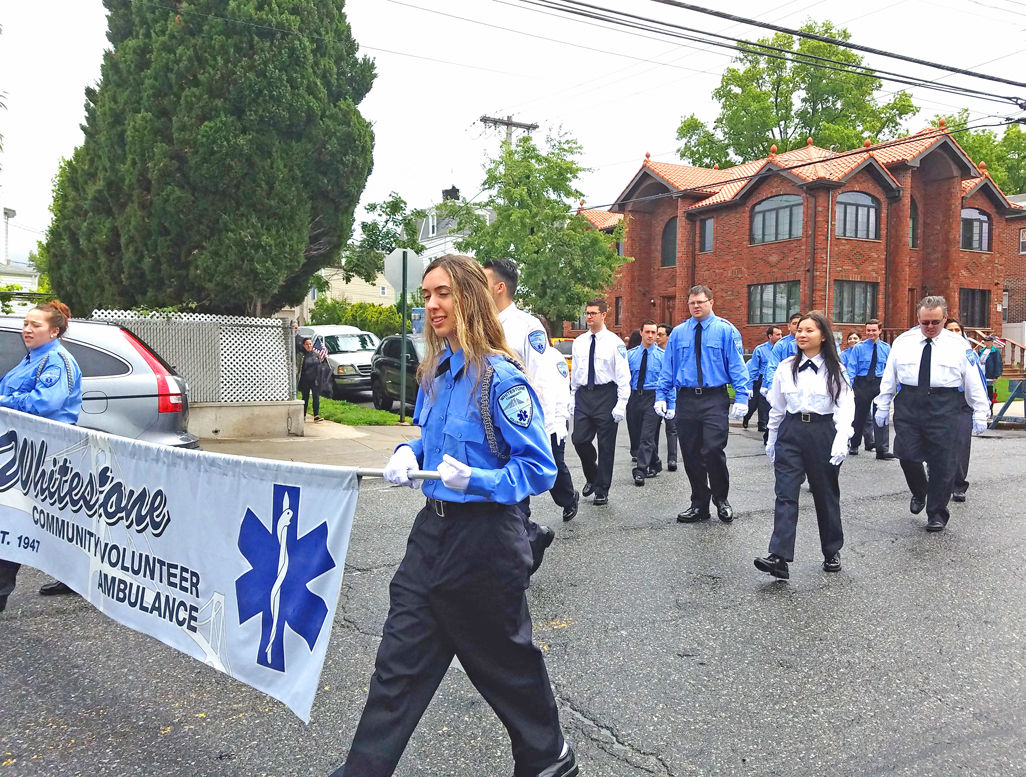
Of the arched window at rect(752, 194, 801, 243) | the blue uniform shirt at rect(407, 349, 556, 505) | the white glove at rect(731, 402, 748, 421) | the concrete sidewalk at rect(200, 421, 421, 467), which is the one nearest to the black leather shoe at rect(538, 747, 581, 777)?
the blue uniform shirt at rect(407, 349, 556, 505)

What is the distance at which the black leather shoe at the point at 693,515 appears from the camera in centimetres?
765

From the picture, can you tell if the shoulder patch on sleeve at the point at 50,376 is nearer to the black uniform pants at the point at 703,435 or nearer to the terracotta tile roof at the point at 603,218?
the black uniform pants at the point at 703,435

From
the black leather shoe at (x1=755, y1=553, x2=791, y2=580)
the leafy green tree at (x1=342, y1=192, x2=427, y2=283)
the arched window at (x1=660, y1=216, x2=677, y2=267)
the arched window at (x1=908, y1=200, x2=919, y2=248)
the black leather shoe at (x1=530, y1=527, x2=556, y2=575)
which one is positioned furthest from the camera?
the arched window at (x1=660, y1=216, x2=677, y2=267)

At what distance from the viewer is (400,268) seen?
14203 millimetres

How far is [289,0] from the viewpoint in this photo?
13602mm

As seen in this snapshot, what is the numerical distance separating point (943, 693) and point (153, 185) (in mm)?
12251

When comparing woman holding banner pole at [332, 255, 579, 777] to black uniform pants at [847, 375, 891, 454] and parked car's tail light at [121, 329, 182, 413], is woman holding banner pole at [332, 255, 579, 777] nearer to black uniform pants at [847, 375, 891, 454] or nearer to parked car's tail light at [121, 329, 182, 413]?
parked car's tail light at [121, 329, 182, 413]

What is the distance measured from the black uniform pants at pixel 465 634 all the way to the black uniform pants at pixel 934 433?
5.71 meters

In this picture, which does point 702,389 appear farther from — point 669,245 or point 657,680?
point 669,245

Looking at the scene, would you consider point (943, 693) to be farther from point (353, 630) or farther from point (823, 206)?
point (823, 206)

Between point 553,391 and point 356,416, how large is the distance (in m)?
10.5

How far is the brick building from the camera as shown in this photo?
3209 cm

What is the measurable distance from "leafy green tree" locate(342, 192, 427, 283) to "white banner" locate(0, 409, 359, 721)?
23.9 meters

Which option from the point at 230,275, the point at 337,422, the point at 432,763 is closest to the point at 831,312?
the point at 337,422
